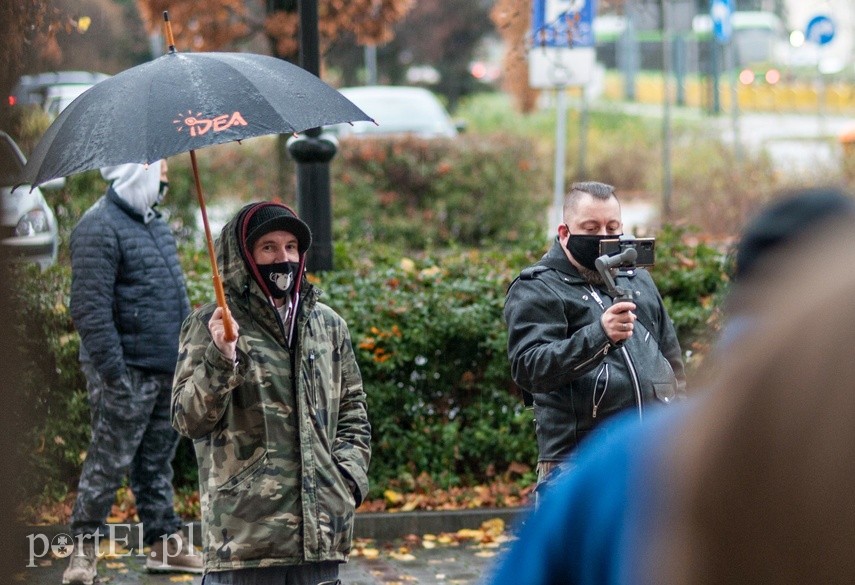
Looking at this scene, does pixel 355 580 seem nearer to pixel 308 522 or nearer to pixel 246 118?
pixel 308 522

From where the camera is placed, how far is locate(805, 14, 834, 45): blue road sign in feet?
64.2

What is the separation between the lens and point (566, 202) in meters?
5.05

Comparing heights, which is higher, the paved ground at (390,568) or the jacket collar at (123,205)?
the jacket collar at (123,205)

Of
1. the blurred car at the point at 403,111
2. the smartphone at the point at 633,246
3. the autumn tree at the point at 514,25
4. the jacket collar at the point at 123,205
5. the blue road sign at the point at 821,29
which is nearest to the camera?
the smartphone at the point at 633,246

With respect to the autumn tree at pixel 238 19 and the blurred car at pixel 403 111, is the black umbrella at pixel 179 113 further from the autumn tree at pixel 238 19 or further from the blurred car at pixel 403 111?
the blurred car at pixel 403 111

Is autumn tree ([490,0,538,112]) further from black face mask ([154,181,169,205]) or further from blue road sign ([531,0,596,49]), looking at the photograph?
black face mask ([154,181,169,205])

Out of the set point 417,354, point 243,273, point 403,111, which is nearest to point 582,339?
point 243,273

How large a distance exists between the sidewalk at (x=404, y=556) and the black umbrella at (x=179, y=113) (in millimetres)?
2445

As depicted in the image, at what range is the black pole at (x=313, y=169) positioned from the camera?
760cm

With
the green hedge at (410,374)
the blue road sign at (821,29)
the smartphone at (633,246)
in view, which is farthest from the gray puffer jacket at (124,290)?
the blue road sign at (821,29)

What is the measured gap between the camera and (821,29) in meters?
19.6

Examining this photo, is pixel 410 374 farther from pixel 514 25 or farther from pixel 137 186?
pixel 514 25

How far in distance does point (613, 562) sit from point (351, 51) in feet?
122

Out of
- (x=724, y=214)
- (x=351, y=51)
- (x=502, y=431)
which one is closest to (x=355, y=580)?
(x=502, y=431)
